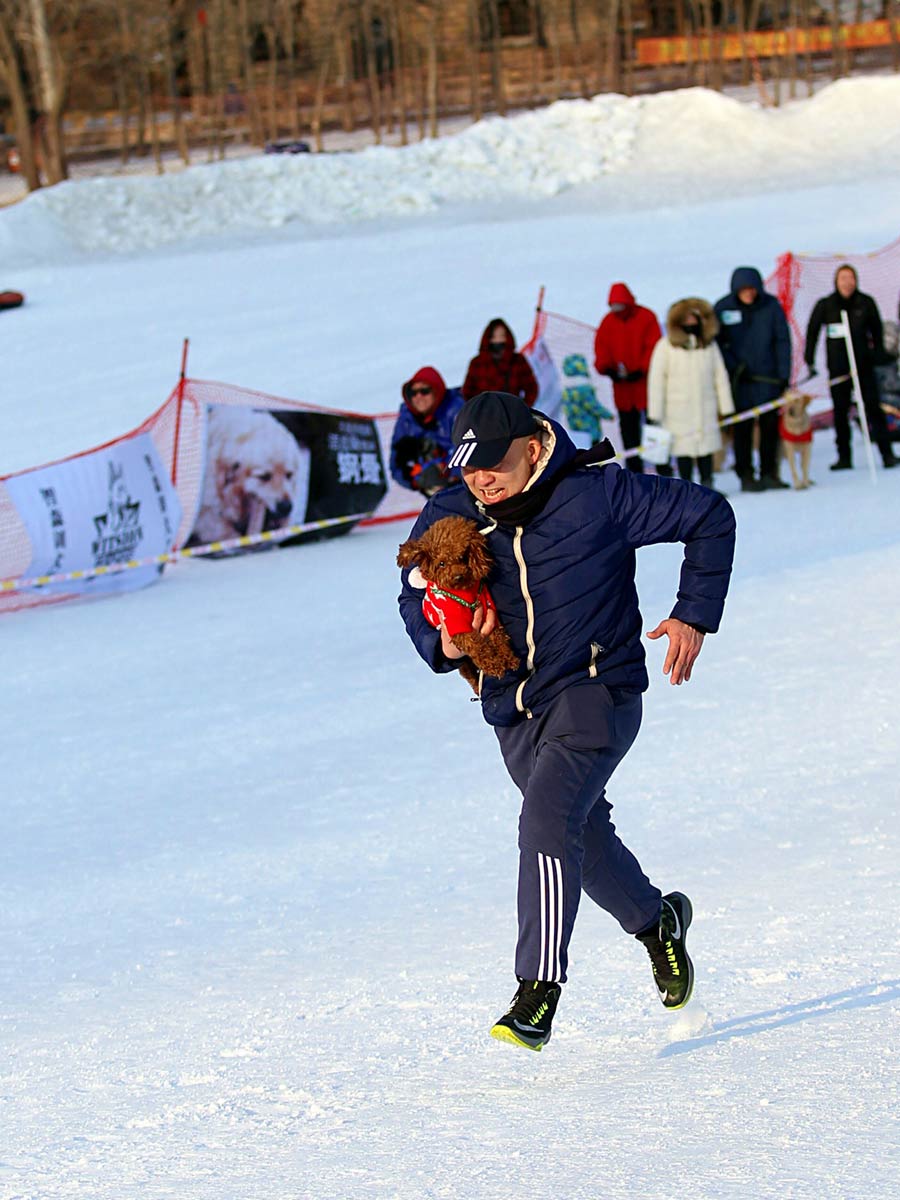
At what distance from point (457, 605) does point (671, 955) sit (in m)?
1.00

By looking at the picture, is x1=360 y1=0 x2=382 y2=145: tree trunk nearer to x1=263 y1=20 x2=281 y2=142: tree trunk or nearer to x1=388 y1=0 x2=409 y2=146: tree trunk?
x1=388 y1=0 x2=409 y2=146: tree trunk

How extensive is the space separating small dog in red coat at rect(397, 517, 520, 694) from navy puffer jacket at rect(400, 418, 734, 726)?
2.1 inches

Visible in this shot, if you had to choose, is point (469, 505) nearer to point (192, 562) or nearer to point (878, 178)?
point (192, 562)

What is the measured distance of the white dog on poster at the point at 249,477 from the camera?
478 inches

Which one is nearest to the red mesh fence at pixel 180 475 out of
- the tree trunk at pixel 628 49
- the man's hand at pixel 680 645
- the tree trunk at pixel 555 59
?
the man's hand at pixel 680 645

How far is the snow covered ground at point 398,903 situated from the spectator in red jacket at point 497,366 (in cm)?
133

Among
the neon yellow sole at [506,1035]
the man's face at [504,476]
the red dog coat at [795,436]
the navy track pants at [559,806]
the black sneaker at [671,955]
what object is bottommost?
the red dog coat at [795,436]

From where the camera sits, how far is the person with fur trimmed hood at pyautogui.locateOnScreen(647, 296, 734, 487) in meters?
12.3

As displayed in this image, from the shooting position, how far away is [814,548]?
1079 cm

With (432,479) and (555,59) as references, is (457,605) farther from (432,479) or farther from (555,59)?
(555,59)

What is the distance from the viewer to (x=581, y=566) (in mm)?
3779

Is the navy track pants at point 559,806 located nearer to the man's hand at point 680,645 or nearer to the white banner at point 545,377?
the man's hand at point 680,645

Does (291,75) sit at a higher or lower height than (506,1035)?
lower

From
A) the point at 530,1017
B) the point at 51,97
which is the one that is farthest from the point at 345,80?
the point at 530,1017
